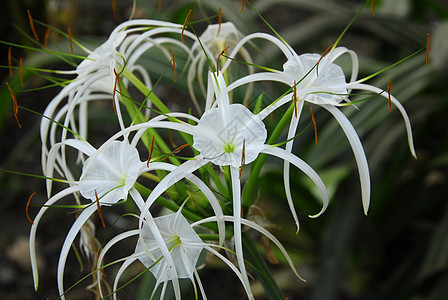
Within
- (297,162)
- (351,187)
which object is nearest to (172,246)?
(297,162)

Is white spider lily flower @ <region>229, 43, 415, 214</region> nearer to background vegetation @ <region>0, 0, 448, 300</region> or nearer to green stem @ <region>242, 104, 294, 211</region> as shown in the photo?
green stem @ <region>242, 104, 294, 211</region>

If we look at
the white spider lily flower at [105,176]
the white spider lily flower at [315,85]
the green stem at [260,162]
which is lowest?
the white spider lily flower at [105,176]

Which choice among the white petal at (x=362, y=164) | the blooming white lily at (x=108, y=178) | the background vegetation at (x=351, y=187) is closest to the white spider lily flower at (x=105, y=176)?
the blooming white lily at (x=108, y=178)

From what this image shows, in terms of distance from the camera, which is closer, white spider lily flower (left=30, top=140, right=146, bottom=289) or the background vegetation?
Result: white spider lily flower (left=30, top=140, right=146, bottom=289)

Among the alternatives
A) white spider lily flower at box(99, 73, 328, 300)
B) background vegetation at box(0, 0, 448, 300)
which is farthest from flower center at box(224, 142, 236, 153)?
background vegetation at box(0, 0, 448, 300)

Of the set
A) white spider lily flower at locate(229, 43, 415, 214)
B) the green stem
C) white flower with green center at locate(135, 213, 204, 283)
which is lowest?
white flower with green center at locate(135, 213, 204, 283)

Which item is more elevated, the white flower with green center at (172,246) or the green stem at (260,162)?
the green stem at (260,162)

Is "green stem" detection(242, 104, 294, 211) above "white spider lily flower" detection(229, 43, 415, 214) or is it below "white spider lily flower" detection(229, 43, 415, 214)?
below

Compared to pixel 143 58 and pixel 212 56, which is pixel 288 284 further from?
pixel 212 56

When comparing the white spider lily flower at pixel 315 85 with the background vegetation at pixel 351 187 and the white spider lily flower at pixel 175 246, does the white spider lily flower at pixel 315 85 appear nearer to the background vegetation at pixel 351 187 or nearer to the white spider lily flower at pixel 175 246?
the white spider lily flower at pixel 175 246

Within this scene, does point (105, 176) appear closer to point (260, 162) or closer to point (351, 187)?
point (260, 162)

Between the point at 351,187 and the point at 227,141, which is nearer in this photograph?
the point at 227,141
